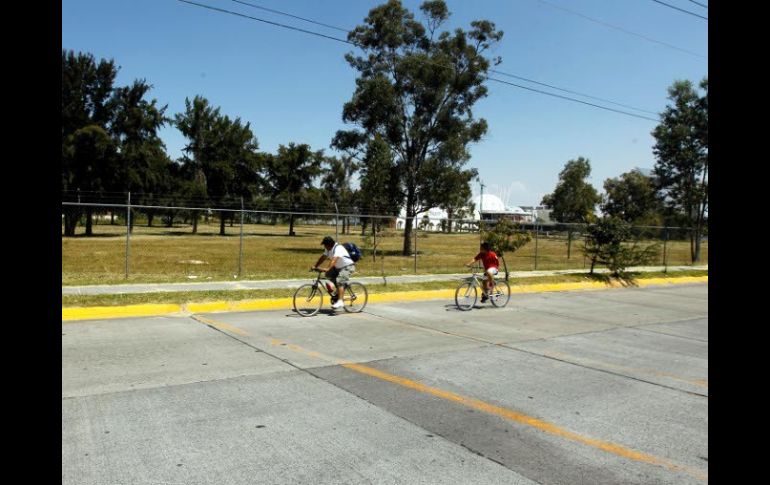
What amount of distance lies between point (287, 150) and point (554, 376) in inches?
2287

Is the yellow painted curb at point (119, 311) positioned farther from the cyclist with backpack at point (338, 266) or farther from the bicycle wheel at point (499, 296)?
the bicycle wheel at point (499, 296)

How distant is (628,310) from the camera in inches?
546

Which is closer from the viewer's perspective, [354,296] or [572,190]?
[354,296]

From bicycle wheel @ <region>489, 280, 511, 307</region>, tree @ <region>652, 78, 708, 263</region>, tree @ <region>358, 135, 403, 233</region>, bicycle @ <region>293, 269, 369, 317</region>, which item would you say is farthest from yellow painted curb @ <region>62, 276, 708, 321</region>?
tree @ <region>652, 78, 708, 263</region>

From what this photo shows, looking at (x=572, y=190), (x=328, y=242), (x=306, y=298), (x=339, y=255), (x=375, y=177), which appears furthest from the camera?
(x=572, y=190)

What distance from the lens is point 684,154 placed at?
102ft

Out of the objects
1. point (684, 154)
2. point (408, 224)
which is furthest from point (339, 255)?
point (684, 154)

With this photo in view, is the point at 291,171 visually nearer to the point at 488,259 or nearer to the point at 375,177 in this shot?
the point at 375,177

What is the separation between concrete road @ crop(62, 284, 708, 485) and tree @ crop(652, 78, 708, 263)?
942 inches

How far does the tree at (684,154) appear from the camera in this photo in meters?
30.8

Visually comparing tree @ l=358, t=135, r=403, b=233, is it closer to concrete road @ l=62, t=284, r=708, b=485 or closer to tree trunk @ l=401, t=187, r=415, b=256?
tree trunk @ l=401, t=187, r=415, b=256

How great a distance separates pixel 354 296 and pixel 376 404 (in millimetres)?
6259
